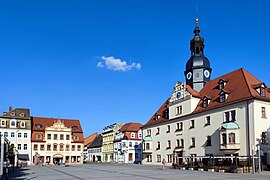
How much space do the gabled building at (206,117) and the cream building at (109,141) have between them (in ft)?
91.8

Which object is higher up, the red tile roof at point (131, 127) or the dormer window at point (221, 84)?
the dormer window at point (221, 84)

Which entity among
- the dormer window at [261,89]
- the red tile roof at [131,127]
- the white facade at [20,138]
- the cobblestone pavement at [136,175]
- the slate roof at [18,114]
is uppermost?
the dormer window at [261,89]

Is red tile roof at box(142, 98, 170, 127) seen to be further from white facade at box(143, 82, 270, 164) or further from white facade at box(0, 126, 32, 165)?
white facade at box(0, 126, 32, 165)

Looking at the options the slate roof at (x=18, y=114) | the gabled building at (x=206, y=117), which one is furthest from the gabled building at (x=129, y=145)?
the slate roof at (x=18, y=114)

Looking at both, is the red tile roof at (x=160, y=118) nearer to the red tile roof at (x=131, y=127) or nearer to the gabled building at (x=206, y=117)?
the gabled building at (x=206, y=117)

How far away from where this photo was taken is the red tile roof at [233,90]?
41.2 m

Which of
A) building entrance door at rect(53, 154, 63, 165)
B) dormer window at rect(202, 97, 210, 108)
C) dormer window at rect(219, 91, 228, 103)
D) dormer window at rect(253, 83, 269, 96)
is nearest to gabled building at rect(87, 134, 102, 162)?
building entrance door at rect(53, 154, 63, 165)

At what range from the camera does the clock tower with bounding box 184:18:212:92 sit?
56.3 meters

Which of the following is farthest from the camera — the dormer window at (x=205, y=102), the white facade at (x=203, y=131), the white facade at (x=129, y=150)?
the white facade at (x=129, y=150)

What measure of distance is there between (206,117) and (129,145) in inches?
1596

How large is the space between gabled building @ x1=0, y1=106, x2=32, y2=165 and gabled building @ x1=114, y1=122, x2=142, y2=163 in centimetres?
Result: 2291

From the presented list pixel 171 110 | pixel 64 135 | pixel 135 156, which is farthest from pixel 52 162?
pixel 171 110

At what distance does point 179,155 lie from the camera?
53.1 m

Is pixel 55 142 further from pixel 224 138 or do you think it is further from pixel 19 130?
pixel 224 138
